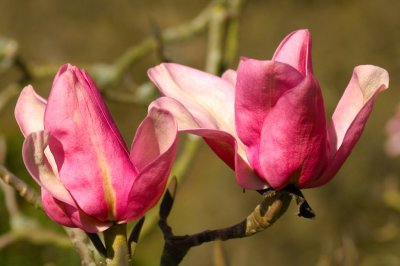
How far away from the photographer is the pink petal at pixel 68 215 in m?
0.53

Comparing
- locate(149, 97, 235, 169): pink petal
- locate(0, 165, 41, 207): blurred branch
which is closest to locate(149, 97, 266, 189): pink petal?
locate(149, 97, 235, 169): pink petal

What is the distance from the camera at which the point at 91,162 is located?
1.74 feet

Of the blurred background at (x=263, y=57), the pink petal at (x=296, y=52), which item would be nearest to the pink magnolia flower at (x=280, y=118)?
the pink petal at (x=296, y=52)

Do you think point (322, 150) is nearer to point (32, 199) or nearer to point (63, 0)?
point (32, 199)

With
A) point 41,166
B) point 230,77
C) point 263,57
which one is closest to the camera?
point 41,166

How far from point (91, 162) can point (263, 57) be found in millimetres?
2737

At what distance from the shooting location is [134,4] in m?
3.45

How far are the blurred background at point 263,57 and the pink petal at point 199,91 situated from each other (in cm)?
195

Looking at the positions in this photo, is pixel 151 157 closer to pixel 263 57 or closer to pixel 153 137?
pixel 153 137

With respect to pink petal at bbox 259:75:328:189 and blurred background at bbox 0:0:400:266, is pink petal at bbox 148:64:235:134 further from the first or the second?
blurred background at bbox 0:0:400:266

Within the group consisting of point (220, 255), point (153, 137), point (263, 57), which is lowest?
point (263, 57)

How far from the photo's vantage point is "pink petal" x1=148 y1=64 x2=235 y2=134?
574 millimetres

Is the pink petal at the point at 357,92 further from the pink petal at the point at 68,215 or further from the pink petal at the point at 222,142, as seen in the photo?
the pink petal at the point at 68,215

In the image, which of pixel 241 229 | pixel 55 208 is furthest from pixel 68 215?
pixel 241 229
